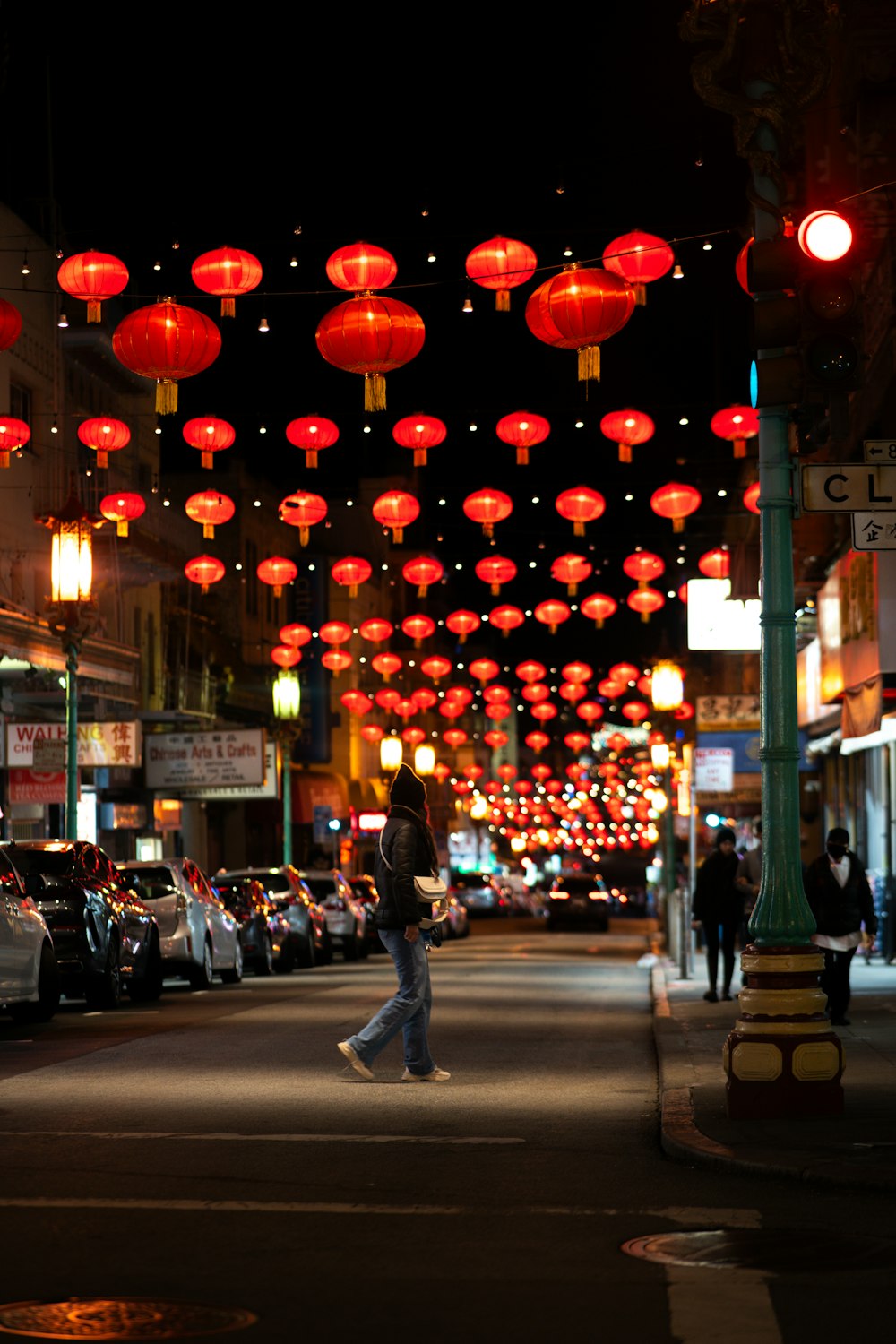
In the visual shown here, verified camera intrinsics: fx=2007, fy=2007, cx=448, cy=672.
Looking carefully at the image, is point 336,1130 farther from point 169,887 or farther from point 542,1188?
point 169,887

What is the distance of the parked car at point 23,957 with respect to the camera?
17844mm

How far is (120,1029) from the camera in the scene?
1861 cm

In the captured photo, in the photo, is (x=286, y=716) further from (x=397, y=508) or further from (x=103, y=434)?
(x=103, y=434)

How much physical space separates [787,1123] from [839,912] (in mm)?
7847

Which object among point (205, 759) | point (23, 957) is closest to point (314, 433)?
point (23, 957)

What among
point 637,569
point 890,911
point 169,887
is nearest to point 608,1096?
point 169,887

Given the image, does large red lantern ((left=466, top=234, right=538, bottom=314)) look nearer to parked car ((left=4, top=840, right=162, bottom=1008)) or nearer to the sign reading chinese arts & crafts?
parked car ((left=4, top=840, right=162, bottom=1008))

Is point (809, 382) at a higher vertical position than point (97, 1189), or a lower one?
higher

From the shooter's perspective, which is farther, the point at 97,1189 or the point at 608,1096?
the point at 608,1096

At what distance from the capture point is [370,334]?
60.0ft

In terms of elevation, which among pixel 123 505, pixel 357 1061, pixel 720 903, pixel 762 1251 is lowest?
pixel 762 1251

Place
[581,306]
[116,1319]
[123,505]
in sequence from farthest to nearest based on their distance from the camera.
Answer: [123,505] < [581,306] < [116,1319]

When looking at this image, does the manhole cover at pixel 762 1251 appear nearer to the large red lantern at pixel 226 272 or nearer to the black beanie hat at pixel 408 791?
the black beanie hat at pixel 408 791

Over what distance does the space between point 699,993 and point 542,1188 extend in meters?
15.8
